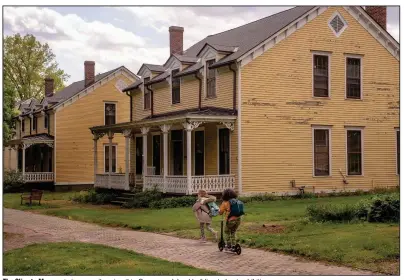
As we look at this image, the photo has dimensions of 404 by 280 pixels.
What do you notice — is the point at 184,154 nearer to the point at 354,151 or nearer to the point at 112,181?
the point at 112,181

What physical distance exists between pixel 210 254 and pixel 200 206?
210 centimetres

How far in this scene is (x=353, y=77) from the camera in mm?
27719

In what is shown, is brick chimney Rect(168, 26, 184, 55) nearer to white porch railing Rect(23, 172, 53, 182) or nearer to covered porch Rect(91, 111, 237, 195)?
covered porch Rect(91, 111, 237, 195)

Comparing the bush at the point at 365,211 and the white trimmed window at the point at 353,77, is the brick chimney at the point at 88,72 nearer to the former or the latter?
the white trimmed window at the point at 353,77

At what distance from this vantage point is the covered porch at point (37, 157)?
132 feet

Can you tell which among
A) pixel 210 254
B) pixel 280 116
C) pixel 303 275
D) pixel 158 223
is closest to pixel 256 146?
pixel 280 116

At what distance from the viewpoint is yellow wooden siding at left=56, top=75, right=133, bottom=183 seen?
136ft

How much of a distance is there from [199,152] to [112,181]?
487cm

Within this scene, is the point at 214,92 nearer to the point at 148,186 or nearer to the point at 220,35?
the point at 148,186

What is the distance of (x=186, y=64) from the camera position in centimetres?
2939

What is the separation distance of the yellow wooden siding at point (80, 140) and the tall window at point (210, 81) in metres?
15.3

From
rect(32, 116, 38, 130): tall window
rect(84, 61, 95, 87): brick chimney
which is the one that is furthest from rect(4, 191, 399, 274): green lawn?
rect(32, 116, 38, 130): tall window

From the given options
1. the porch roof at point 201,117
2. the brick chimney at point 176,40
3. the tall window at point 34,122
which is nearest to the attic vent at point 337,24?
the porch roof at point 201,117

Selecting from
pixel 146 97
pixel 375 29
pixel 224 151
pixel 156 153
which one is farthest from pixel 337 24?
pixel 146 97
